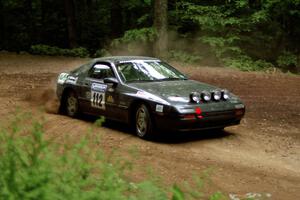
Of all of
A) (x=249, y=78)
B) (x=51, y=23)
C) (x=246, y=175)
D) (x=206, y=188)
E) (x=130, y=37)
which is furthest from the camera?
(x=51, y=23)

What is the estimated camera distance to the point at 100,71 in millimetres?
11625

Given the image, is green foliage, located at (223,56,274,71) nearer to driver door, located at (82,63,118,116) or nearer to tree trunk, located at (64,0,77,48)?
tree trunk, located at (64,0,77,48)

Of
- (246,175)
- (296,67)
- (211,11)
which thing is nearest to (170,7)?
(211,11)

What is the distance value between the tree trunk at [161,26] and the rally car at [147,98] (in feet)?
34.5

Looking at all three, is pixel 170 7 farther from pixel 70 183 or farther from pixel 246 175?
pixel 70 183

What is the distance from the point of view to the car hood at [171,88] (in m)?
9.99

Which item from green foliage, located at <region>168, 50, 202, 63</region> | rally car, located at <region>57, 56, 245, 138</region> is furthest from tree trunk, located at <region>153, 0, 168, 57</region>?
rally car, located at <region>57, 56, 245, 138</region>

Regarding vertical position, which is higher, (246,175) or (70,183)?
(70,183)

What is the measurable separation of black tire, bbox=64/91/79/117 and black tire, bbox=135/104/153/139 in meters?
2.30

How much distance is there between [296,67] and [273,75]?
20.9ft

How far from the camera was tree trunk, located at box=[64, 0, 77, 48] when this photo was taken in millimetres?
31797

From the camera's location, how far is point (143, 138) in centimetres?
1020

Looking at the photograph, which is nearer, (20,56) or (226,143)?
(226,143)

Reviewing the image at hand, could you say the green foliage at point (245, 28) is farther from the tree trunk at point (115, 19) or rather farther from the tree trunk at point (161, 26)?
the tree trunk at point (115, 19)
